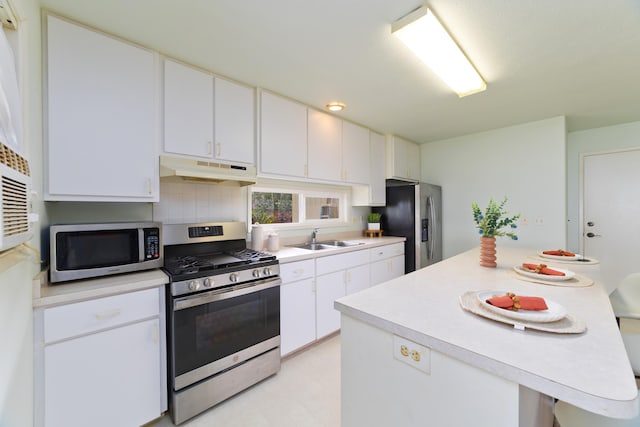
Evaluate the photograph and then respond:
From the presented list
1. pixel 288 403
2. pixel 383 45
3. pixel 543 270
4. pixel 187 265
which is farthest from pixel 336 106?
pixel 288 403

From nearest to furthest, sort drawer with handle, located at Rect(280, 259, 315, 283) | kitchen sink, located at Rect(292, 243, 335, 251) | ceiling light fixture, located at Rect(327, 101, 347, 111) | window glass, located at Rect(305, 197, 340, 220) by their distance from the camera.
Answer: drawer with handle, located at Rect(280, 259, 315, 283), ceiling light fixture, located at Rect(327, 101, 347, 111), kitchen sink, located at Rect(292, 243, 335, 251), window glass, located at Rect(305, 197, 340, 220)

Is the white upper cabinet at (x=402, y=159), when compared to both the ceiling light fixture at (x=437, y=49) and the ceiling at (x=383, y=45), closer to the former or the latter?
the ceiling at (x=383, y=45)

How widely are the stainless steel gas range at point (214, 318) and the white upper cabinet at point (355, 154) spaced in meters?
1.55

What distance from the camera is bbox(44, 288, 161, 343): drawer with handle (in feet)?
4.01

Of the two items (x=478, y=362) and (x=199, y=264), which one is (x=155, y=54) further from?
(x=478, y=362)

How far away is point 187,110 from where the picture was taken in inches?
72.9

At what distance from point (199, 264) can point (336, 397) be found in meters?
1.28

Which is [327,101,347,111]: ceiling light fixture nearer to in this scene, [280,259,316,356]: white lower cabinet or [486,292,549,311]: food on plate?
[280,259,316,356]: white lower cabinet

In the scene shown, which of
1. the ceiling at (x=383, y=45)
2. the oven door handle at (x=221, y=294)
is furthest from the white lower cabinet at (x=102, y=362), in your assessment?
the ceiling at (x=383, y=45)

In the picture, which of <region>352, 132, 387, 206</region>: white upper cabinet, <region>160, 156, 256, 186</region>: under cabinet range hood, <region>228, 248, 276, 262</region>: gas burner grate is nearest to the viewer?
<region>160, 156, 256, 186</region>: under cabinet range hood

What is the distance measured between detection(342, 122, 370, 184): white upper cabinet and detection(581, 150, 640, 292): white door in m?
3.03

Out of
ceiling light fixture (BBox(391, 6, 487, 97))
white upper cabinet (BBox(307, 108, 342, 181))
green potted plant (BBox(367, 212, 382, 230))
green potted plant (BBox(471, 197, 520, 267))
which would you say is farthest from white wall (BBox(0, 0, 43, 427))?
green potted plant (BBox(367, 212, 382, 230))

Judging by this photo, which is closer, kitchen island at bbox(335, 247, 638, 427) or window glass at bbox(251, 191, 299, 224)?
kitchen island at bbox(335, 247, 638, 427)

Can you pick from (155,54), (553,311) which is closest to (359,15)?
(155,54)
